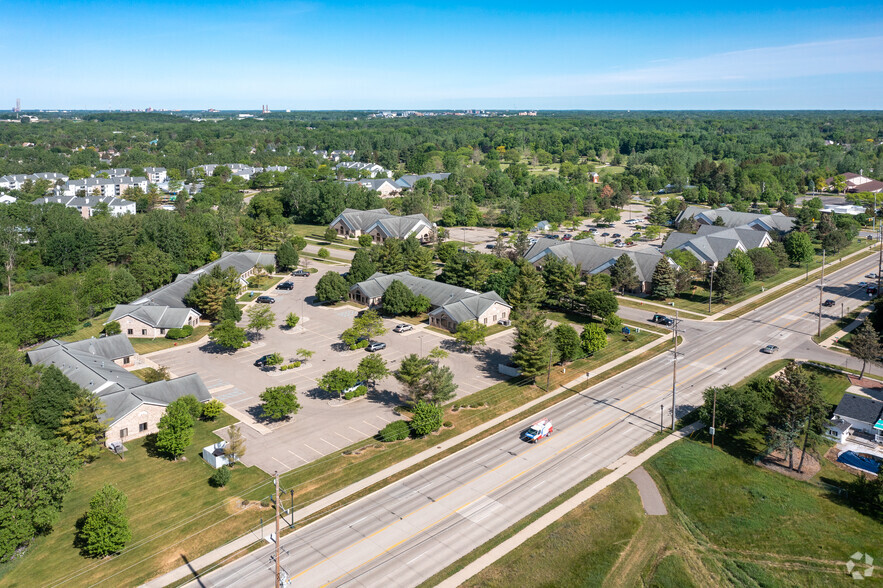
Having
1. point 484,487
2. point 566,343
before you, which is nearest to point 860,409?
point 566,343

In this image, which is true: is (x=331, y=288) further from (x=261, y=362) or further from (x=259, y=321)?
(x=261, y=362)

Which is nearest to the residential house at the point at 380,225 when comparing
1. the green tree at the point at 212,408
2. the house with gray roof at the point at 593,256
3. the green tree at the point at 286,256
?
the green tree at the point at 286,256

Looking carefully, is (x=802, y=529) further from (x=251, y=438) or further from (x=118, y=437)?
(x=118, y=437)

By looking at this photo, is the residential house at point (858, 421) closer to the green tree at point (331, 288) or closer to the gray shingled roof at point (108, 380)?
the gray shingled roof at point (108, 380)

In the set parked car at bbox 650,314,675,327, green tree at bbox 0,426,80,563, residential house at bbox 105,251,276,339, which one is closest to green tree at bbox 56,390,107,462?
green tree at bbox 0,426,80,563

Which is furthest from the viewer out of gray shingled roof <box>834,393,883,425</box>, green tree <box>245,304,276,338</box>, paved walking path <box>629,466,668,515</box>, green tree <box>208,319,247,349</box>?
green tree <box>245,304,276,338</box>

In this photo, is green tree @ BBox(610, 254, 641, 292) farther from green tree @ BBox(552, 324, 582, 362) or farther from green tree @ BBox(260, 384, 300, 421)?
Result: green tree @ BBox(260, 384, 300, 421)
